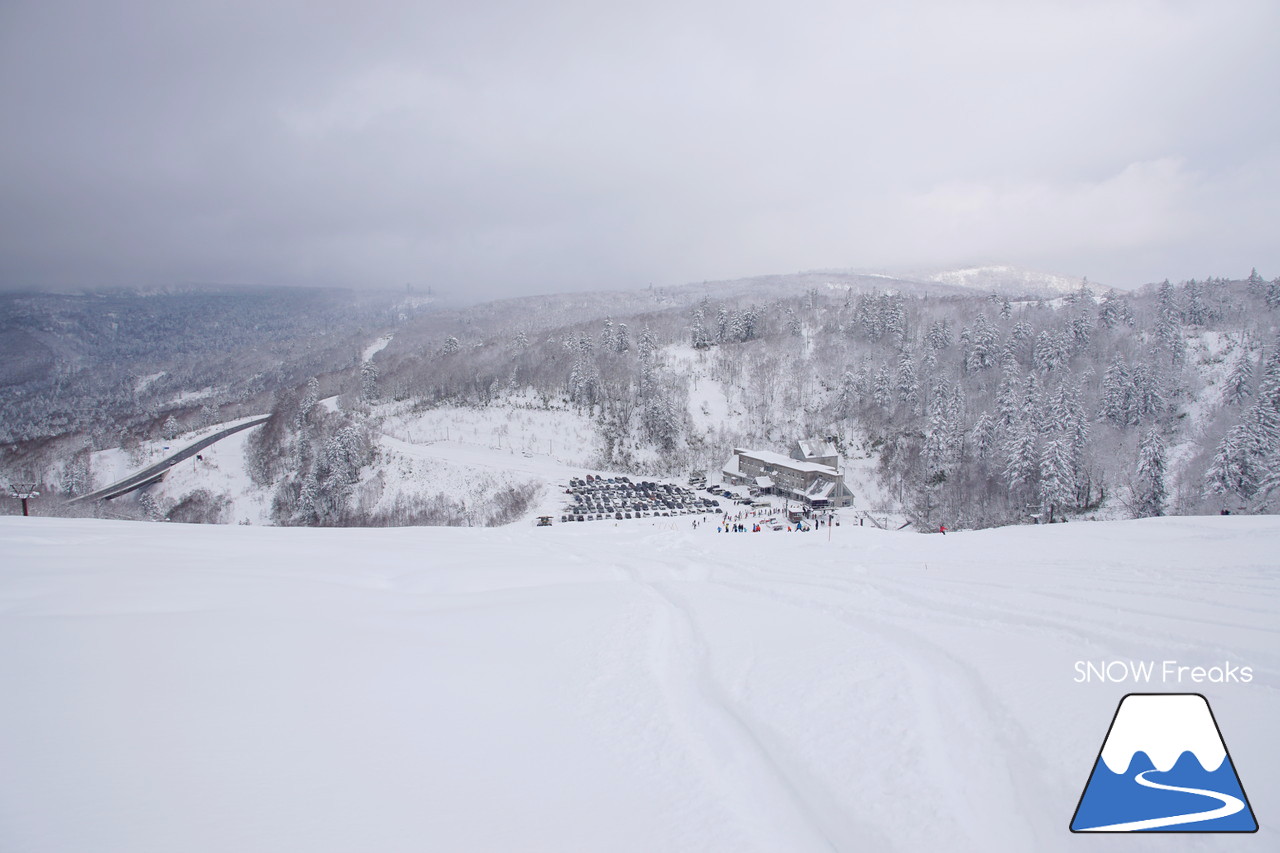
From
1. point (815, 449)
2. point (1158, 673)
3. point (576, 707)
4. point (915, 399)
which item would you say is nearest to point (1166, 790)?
point (1158, 673)

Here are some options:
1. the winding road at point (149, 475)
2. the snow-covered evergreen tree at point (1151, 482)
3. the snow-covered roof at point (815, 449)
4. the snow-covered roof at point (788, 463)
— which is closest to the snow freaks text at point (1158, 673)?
the snow-covered evergreen tree at point (1151, 482)

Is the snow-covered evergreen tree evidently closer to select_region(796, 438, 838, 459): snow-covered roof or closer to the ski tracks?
select_region(796, 438, 838, 459): snow-covered roof

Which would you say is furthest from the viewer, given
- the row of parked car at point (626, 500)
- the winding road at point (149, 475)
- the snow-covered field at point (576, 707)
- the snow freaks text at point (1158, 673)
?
the winding road at point (149, 475)

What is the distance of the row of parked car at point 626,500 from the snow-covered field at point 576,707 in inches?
1230

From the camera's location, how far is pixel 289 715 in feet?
16.9

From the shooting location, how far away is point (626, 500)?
47.4 meters

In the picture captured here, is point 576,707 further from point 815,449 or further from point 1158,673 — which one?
point 815,449

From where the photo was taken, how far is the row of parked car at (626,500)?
43.1 metres

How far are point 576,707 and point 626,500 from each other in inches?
1636

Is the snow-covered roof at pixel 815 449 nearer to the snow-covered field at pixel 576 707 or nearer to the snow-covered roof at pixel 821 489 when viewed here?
the snow-covered roof at pixel 821 489

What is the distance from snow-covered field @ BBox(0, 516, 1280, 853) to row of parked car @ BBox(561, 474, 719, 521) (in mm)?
31232

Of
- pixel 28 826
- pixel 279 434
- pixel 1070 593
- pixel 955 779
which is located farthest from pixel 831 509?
pixel 279 434

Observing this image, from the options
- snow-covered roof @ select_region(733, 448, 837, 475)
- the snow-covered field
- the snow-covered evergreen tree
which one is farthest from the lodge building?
the snow-covered field

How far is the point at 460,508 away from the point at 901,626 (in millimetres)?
43873
